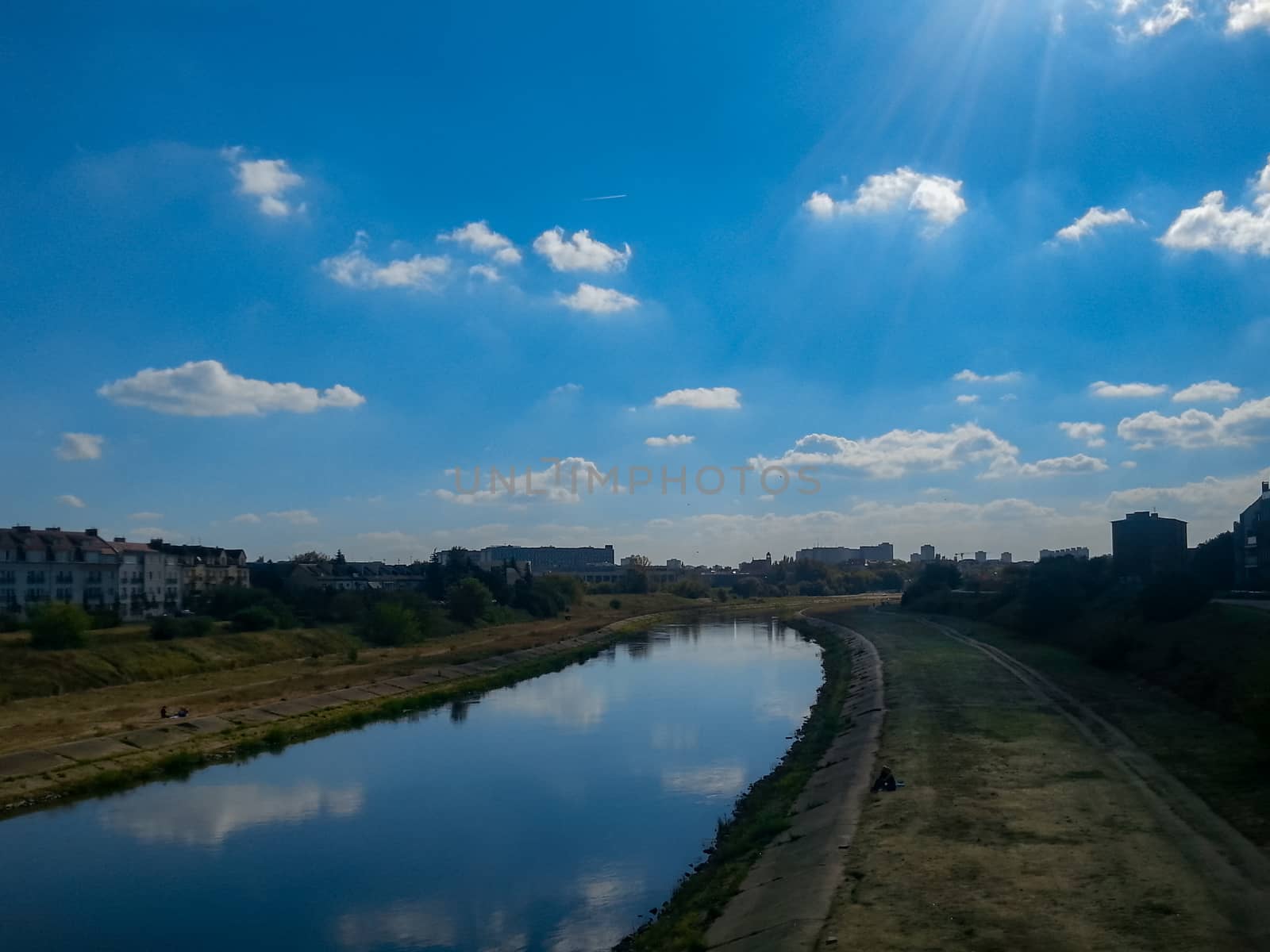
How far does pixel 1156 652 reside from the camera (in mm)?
36719

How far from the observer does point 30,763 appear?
25781 millimetres

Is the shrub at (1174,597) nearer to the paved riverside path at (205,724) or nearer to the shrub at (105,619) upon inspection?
the paved riverside path at (205,724)

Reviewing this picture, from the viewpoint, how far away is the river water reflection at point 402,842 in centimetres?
1539

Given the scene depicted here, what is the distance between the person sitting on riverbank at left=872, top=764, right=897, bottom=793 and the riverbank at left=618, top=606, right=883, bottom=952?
1.06 feet

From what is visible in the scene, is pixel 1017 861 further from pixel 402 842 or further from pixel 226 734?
pixel 226 734

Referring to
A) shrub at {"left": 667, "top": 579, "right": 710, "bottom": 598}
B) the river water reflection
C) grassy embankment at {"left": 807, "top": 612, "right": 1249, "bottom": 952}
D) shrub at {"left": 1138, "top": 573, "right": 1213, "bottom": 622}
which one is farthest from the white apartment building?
shrub at {"left": 667, "top": 579, "right": 710, "bottom": 598}

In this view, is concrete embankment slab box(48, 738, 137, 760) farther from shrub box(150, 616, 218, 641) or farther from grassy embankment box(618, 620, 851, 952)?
shrub box(150, 616, 218, 641)

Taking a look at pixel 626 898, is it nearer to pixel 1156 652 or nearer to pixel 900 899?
pixel 900 899


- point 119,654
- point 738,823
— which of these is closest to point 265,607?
point 119,654

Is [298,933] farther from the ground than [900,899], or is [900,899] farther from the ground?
[900,899]

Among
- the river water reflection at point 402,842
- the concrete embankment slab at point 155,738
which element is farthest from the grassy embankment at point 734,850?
the concrete embankment slab at point 155,738

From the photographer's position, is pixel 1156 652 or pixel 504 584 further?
pixel 504 584

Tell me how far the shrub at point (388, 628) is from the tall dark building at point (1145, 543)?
188ft

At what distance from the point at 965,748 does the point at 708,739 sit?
10.8m
